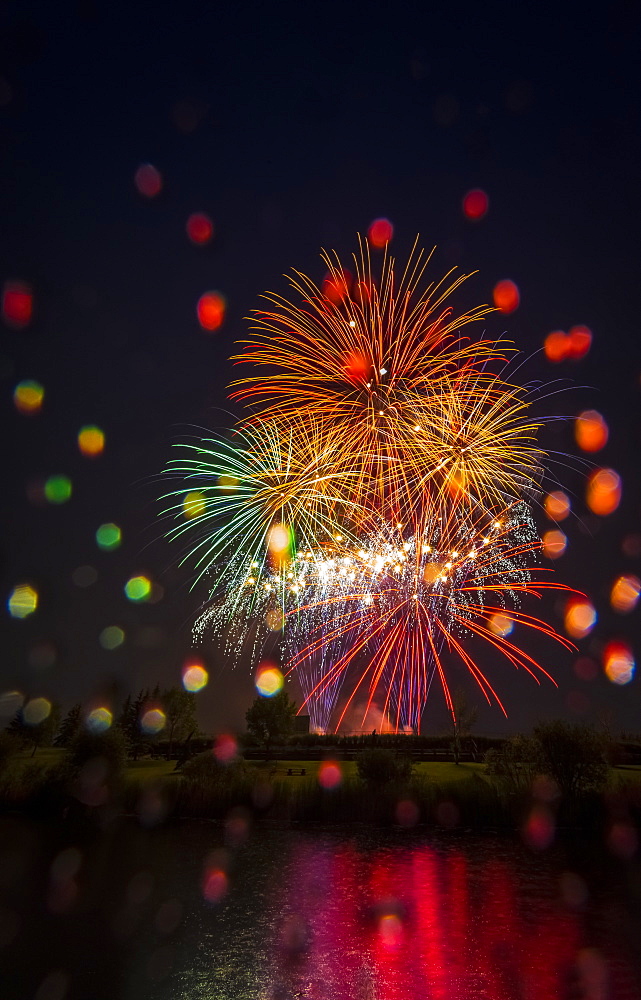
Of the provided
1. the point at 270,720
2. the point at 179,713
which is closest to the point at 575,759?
the point at 270,720

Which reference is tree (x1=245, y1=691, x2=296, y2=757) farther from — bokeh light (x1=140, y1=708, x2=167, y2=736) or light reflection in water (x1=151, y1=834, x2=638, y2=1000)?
light reflection in water (x1=151, y1=834, x2=638, y2=1000)

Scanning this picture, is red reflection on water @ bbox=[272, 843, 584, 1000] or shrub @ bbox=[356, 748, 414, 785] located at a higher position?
shrub @ bbox=[356, 748, 414, 785]

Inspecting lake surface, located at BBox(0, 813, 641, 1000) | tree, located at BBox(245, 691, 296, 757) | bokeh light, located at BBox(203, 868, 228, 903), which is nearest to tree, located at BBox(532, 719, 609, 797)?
lake surface, located at BBox(0, 813, 641, 1000)

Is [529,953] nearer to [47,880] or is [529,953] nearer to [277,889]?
[277,889]

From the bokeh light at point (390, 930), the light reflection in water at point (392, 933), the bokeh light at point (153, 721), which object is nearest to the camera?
the light reflection in water at point (392, 933)

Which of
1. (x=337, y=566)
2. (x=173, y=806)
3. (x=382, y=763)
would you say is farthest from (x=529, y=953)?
(x=173, y=806)

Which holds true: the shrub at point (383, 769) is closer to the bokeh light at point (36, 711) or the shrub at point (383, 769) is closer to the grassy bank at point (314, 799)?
the grassy bank at point (314, 799)

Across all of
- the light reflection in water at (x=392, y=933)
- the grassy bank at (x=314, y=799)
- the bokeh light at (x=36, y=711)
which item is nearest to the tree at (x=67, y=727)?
the bokeh light at (x=36, y=711)
